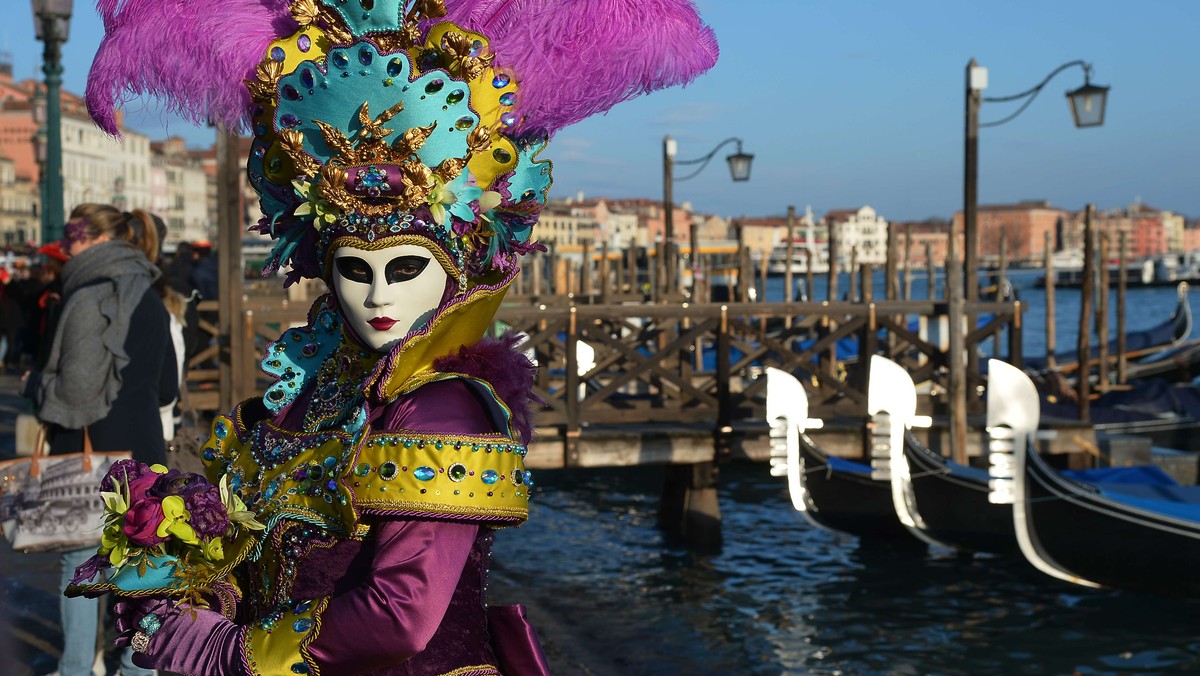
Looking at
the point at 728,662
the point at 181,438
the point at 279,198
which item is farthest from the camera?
the point at 728,662

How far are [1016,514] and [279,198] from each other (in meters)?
7.33

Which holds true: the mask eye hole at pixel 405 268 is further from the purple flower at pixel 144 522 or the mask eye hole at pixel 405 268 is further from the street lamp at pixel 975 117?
the street lamp at pixel 975 117

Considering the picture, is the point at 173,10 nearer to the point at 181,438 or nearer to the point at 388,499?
the point at 388,499

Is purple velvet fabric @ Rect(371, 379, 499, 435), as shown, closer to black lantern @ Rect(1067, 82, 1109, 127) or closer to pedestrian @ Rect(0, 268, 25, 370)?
black lantern @ Rect(1067, 82, 1109, 127)

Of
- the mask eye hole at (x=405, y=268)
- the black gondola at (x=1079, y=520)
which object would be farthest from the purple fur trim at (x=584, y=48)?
the black gondola at (x=1079, y=520)

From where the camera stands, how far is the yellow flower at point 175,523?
6.00 ft

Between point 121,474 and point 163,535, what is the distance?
0.14 meters

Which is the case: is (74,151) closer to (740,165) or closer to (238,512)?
(740,165)

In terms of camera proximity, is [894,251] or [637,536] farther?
[894,251]

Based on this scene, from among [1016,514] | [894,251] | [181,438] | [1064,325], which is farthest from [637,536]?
[1064,325]

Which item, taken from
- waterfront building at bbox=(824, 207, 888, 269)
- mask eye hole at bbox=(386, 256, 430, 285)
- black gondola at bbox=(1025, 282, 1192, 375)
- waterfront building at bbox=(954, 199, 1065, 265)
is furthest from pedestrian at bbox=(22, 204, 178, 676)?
waterfront building at bbox=(954, 199, 1065, 265)

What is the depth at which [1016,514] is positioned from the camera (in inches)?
339

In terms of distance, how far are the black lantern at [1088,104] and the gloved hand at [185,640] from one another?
12.5 meters

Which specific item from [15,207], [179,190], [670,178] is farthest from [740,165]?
[179,190]
